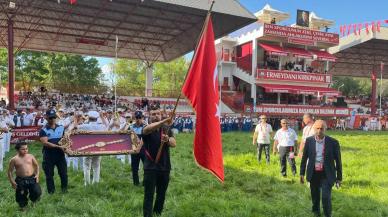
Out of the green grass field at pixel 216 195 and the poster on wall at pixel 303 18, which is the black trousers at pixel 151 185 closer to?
the green grass field at pixel 216 195

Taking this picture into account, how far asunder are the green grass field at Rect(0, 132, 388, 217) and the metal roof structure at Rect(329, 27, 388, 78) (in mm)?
37928

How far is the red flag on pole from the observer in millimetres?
5996

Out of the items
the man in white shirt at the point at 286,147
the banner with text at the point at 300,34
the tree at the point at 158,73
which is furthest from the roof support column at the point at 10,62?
the tree at the point at 158,73

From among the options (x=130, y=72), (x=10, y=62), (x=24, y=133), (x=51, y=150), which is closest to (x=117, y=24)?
(x=10, y=62)

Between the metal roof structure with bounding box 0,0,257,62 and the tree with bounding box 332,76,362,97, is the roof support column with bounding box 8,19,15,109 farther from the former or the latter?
the tree with bounding box 332,76,362,97

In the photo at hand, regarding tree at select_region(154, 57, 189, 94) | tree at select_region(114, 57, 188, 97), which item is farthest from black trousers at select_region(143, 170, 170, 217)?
tree at select_region(154, 57, 189, 94)

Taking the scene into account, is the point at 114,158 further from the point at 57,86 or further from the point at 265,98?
the point at 265,98

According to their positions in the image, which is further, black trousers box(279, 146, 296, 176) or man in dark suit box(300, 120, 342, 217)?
black trousers box(279, 146, 296, 176)

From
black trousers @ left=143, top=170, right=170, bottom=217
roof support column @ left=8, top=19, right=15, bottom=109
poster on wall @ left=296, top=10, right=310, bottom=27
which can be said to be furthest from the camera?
poster on wall @ left=296, top=10, right=310, bottom=27

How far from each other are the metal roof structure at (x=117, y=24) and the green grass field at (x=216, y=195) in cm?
1955

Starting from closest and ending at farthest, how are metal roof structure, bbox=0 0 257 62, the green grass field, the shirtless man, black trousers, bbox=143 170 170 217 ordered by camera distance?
1. black trousers, bbox=143 170 170 217
2. the shirtless man
3. the green grass field
4. metal roof structure, bbox=0 0 257 62

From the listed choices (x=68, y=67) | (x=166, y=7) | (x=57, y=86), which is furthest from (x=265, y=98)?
(x=68, y=67)

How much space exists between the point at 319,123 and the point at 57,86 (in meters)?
39.1

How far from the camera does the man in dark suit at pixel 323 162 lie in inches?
286
